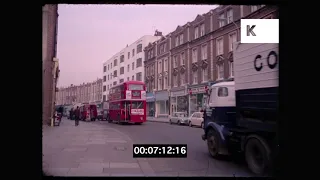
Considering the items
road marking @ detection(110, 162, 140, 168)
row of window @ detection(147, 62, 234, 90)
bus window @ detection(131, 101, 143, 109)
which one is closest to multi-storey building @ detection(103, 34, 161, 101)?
row of window @ detection(147, 62, 234, 90)

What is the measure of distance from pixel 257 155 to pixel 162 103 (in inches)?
137

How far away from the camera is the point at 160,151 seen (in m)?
4.92

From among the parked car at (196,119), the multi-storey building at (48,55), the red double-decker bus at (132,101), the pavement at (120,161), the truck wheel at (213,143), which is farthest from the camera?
the red double-decker bus at (132,101)

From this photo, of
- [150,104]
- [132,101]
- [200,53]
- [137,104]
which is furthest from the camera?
[132,101]

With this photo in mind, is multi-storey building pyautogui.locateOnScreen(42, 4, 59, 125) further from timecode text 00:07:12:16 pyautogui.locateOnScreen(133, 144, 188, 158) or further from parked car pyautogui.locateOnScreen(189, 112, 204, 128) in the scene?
parked car pyautogui.locateOnScreen(189, 112, 204, 128)

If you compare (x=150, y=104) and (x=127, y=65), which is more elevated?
(x=127, y=65)

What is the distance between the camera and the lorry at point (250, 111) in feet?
15.7

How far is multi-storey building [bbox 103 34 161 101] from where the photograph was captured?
19.5 ft

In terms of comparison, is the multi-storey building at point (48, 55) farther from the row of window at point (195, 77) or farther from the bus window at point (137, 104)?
the bus window at point (137, 104)

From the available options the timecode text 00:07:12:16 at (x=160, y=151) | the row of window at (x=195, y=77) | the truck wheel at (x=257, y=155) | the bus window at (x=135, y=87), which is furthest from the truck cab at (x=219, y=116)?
the bus window at (x=135, y=87)

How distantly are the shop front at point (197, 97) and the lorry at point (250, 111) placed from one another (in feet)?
1.17

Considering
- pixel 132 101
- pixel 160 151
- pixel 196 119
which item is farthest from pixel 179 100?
pixel 132 101

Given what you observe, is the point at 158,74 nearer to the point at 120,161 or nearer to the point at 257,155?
the point at 120,161
